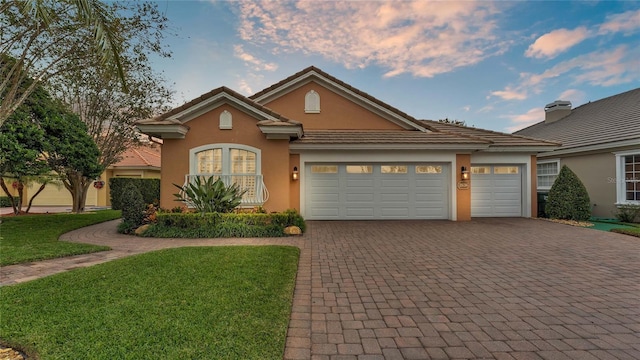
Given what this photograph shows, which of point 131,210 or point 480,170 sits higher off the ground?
point 480,170

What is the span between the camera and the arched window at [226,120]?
9469 millimetres

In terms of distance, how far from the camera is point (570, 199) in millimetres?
10531

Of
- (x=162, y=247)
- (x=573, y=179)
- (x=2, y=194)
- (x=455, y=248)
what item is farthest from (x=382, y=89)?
(x=2, y=194)

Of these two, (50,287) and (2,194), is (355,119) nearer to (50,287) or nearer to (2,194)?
(50,287)

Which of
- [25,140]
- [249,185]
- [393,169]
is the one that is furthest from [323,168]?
[25,140]

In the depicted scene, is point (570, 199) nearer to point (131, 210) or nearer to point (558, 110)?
point (558, 110)

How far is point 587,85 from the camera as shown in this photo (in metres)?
15.4

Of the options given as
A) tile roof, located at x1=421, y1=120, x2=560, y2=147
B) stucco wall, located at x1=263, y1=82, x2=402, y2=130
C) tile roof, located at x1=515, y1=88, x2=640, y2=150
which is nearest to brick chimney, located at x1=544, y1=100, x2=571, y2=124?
tile roof, located at x1=515, y1=88, x2=640, y2=150

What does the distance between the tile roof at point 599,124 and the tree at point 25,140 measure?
20.8 metres

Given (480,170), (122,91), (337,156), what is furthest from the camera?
(480,170)

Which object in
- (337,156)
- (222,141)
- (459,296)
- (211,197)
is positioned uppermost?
(222,141)

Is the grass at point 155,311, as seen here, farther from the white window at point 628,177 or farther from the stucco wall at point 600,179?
the stucco wall at point 600,179

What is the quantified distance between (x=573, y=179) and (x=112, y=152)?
21.9 meters

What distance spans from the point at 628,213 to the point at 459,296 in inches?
479
